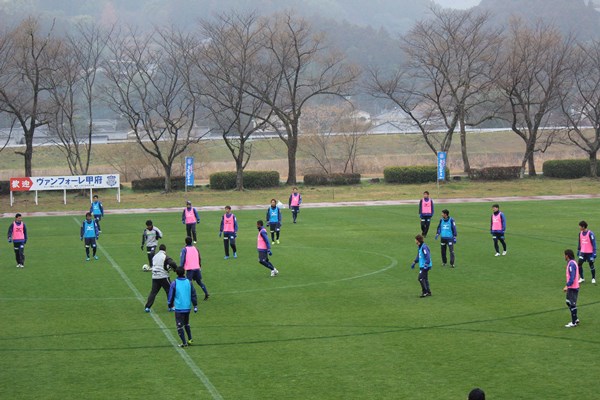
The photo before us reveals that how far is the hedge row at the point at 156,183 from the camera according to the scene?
59094 mm

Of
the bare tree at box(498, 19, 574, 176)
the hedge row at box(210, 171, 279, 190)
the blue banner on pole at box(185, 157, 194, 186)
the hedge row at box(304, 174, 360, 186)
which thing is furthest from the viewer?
the bare tree at box(498, 19, 574, 176)

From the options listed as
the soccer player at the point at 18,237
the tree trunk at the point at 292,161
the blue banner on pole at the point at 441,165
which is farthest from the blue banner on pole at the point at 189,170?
the soccer player at the point at 18,237

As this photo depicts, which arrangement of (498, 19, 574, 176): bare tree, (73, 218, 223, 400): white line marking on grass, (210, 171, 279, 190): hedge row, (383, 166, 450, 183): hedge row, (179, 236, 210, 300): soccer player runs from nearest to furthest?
1. (73, 218, 223, 400): white line marking on grass
2. (179, 236, 210, 300): soccer player
3. (210, 171, 279, 190): hedge row
4. (498, 19, 574, 176): bare tree
5. (383, 166, 450, 183): hedge row

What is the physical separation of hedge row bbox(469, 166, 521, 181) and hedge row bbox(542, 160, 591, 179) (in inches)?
120

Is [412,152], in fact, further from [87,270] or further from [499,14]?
[499,14]

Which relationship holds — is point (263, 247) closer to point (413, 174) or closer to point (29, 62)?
point (413, 174)

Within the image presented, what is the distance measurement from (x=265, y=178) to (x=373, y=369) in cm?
4636

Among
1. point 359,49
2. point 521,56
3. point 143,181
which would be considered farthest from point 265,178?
point 359,49

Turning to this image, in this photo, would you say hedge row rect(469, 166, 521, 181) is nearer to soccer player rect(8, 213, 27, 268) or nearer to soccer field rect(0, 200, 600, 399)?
soccer field rect(0, 200, 600, 399)

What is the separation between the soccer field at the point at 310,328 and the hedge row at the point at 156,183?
1128 inches

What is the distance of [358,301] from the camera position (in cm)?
1984

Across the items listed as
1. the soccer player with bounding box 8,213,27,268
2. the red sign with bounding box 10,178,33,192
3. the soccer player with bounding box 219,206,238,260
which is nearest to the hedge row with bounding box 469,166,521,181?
the red sign with bounding box 10,178,33,192

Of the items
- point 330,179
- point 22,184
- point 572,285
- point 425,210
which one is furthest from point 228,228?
point 330,179

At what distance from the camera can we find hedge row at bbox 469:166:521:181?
202 feet
